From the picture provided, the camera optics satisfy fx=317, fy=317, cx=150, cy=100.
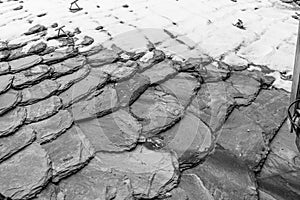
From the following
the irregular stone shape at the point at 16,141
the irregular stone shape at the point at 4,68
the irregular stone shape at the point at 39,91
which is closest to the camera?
the irregular stone shape at the point at 16,141

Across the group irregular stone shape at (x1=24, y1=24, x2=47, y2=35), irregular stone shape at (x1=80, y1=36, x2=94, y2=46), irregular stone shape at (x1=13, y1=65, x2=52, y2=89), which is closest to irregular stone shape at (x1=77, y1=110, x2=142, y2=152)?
irregular stone shape at (x1=13, y1=65, x2=52, y2=89)

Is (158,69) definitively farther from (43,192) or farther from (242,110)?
(43,192)

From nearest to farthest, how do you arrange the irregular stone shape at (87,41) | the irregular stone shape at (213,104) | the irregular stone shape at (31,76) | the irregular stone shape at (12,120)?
→ the irregular stone shape at (12,120)
the irregular stone shape at (213,104)
the irregular stone shape at (31,76)
the irregular stone shape at (87,41)

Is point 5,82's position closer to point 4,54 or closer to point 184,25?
point 4,54

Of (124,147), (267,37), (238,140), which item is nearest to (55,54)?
(124,147)

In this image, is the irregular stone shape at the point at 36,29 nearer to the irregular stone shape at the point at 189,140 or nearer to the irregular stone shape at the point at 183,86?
the irregular stone shape at the point at 183,86

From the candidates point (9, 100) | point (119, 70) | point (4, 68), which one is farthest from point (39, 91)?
point (119, 70)

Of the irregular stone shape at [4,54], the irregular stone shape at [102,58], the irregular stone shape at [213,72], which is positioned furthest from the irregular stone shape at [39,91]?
the irregular stone shape at [213,72]
